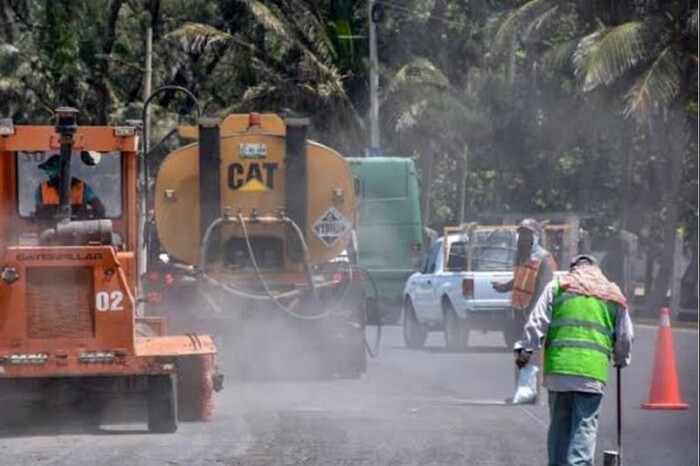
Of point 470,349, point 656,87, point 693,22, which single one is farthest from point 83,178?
point 693,22

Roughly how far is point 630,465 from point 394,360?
11.5 m

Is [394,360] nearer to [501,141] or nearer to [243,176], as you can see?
[243,176]

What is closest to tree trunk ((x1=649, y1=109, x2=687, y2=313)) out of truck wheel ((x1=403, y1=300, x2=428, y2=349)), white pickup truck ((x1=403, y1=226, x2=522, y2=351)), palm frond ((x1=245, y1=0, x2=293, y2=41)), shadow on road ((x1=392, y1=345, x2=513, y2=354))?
palm frond ((x1=245, y1=0, x2=293, y2=41))

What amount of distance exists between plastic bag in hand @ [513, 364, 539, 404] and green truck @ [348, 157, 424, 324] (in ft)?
59.4

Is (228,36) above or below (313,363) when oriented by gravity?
above

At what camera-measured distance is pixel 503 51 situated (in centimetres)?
4309

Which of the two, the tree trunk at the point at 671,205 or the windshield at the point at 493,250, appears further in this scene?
the tree trunk at the point at 671,205

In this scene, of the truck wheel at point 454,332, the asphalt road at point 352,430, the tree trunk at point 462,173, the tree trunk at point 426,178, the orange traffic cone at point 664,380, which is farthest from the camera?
the tree trunk at point 426,178

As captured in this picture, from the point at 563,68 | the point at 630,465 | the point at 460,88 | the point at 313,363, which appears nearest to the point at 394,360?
the point at 313,363

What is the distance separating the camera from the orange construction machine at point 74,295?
14.0 metres

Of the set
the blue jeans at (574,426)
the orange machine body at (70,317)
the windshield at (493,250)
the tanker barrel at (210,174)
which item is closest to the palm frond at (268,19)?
the windshield at (493,250)

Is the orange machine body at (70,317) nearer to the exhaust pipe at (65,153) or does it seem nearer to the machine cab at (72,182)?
the exhaust pipe at (65,153)

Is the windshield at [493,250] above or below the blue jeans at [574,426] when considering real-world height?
above

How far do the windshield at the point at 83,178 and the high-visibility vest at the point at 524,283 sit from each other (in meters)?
3.92
